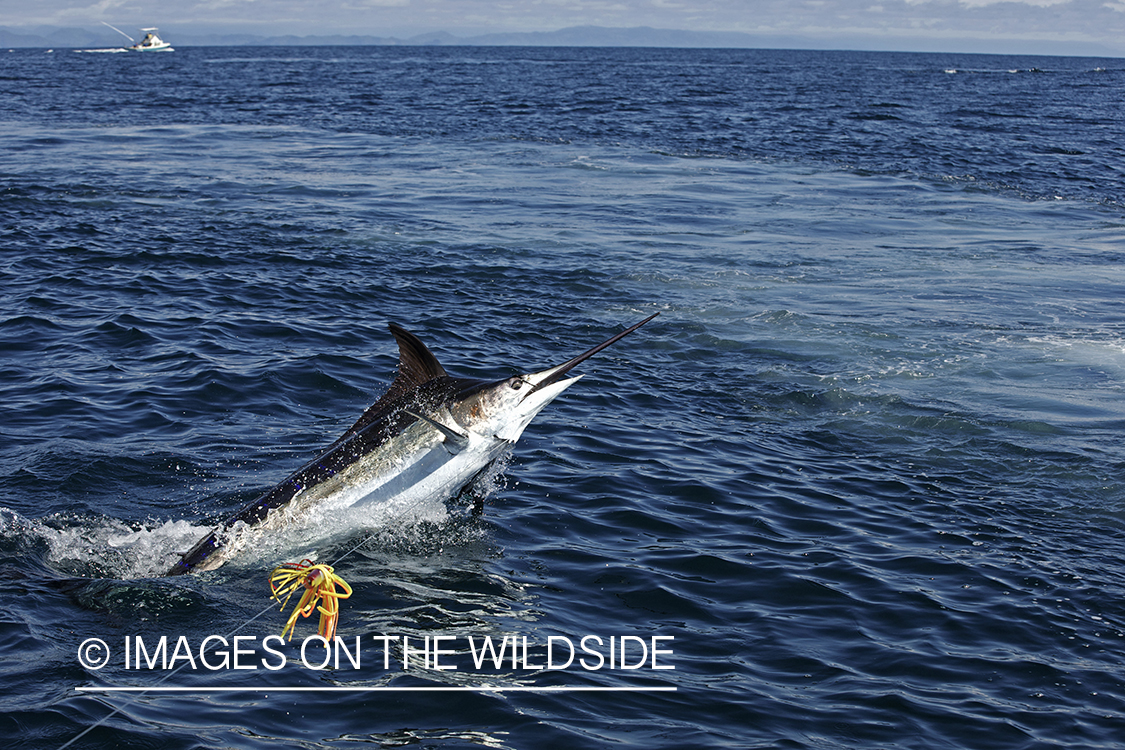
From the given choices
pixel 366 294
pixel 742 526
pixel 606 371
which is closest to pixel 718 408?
pixel 606 371

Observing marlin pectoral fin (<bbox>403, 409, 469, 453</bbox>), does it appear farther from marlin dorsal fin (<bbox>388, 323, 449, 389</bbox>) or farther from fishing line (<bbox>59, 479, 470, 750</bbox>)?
fishing line (<bbox>59, 479, 470, 750</bbox>)

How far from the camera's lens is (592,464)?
1073 cm

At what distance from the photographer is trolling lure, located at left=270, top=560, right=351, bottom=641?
21.9ft

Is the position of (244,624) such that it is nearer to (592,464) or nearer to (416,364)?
(416,364)

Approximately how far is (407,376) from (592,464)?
11.0 ft

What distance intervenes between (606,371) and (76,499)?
723cm

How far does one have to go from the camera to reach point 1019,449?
11.4m

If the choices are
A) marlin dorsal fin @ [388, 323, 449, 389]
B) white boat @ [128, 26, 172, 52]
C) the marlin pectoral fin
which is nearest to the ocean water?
the marlin pectoral fin

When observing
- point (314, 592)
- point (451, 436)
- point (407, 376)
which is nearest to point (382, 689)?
point (314, 592)

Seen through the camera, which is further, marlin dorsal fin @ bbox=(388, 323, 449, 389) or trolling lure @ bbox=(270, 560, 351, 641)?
marlin dorsal fin @ bbox=(388, 323, 449, 389)

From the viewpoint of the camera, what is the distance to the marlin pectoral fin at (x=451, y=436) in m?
7.21
